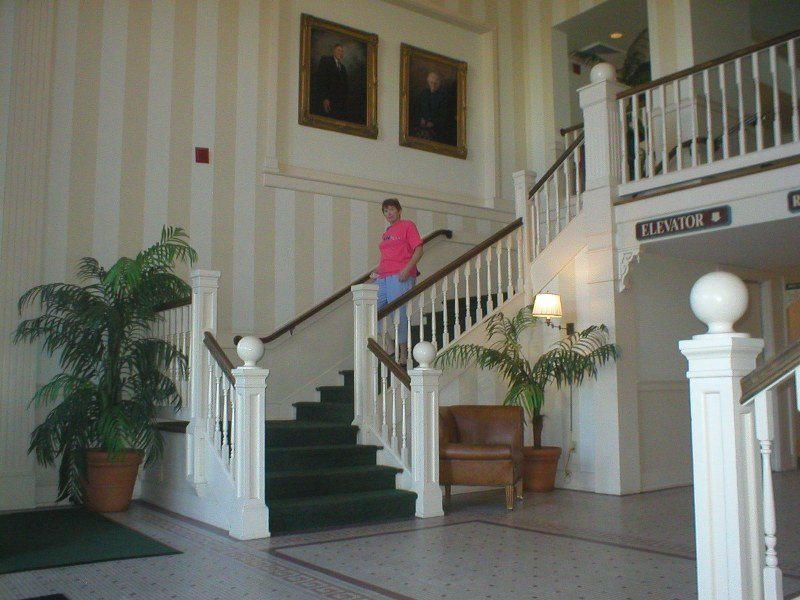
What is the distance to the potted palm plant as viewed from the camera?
651cm

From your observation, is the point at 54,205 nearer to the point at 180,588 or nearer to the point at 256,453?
the point at 256,453

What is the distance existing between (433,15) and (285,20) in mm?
2053

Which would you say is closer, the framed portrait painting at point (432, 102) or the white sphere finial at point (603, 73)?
the white sphere finial at point (603, 73)

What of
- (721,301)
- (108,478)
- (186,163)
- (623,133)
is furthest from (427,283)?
(721,301)

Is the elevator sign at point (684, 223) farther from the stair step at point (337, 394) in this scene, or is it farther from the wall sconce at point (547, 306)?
the stair step at point (337, 394)

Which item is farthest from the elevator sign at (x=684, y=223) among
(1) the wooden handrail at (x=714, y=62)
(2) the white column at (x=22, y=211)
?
(2) the white column at (x=22, y=211)

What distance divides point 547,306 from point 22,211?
14.2 ft

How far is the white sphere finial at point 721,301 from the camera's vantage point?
2.29 meters

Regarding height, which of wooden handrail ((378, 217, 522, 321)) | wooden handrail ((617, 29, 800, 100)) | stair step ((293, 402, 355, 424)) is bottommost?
stair step ((293, 402, 355, 424))

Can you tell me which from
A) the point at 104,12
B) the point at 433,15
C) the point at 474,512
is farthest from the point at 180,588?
the point at 433,15

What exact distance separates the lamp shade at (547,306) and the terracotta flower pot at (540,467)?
114cm

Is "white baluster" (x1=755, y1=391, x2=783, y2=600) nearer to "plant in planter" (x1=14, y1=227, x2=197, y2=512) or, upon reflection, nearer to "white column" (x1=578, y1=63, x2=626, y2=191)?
A: "plant in planter" (x1=14, y1=227, x2=197, y2=512)

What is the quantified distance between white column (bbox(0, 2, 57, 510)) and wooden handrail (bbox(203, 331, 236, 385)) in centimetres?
161

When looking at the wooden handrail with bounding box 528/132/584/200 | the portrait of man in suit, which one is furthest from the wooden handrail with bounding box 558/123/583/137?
the portrait of man in suit
